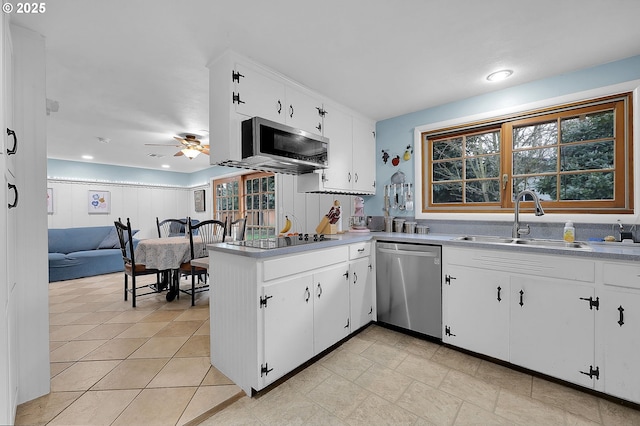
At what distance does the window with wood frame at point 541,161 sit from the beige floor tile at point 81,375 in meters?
3.17

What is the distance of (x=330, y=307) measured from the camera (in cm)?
222

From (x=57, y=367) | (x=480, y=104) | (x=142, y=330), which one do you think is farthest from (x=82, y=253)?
(x=480, y=104)

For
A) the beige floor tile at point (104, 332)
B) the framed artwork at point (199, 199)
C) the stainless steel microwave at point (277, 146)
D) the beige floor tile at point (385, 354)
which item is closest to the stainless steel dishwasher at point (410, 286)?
the beige floor tile at point (385, 354)

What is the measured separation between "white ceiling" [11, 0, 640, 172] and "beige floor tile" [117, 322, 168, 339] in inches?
91.0

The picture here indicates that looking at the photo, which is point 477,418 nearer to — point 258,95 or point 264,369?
point 264,369

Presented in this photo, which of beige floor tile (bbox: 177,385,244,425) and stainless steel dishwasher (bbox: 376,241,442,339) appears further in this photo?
stainless steel dishwasher (bbox: 376,241,442,339)

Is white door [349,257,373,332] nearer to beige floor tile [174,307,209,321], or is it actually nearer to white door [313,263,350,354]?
white door [313,263,350,354]

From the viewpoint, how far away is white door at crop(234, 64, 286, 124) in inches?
80.4

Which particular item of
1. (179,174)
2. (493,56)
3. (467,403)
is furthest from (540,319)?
(179,174)

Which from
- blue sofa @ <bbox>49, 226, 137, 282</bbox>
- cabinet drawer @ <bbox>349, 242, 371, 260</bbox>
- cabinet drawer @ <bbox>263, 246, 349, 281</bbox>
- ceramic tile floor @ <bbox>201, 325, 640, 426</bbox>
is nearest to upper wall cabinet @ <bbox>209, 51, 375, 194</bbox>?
cabinet drawer @ <bbox>349, 242, 371, 260</bbox>

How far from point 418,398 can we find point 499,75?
254 cm

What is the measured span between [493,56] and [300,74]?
147 centimetres

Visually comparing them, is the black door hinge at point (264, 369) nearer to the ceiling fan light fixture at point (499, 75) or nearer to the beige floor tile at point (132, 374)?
the beige floor tile at point (132, 374)

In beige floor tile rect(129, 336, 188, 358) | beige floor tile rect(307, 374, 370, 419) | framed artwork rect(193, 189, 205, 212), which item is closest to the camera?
beige floor tile rect(307, 374, 370, 419)
